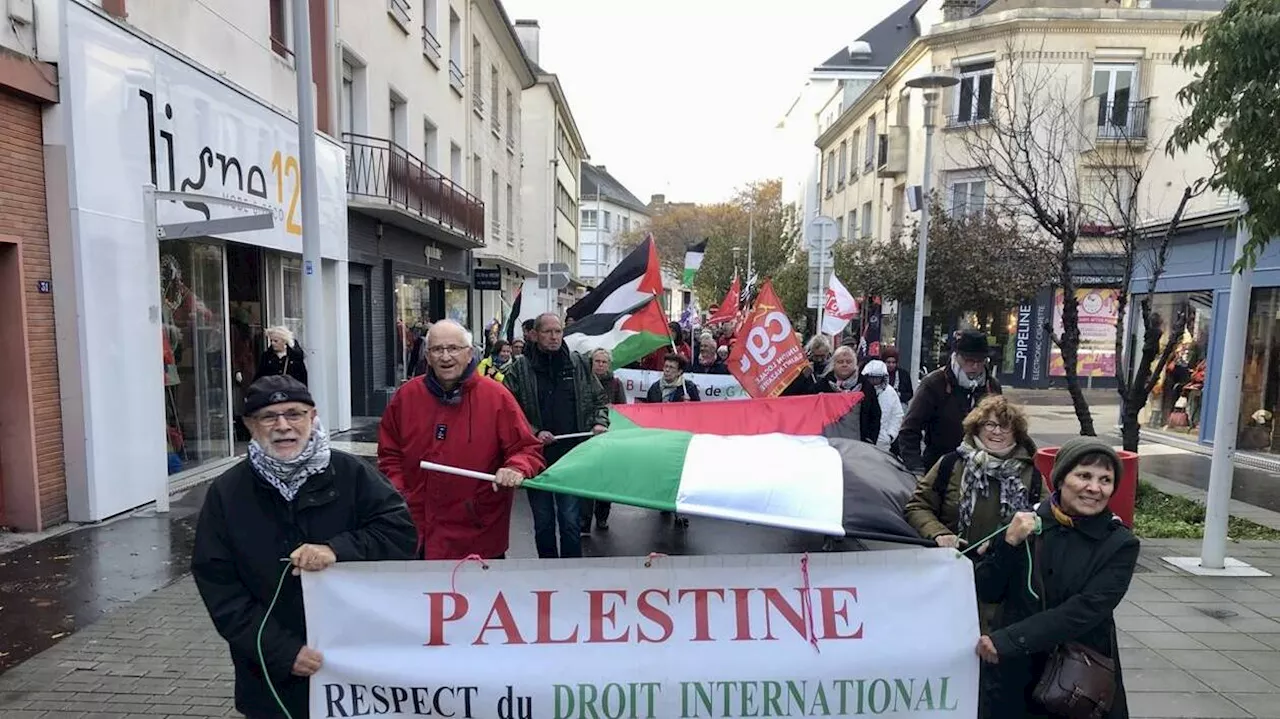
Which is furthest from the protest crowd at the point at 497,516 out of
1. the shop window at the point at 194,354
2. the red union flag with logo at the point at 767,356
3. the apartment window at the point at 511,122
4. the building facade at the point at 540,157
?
the building facade at the point at 540,157

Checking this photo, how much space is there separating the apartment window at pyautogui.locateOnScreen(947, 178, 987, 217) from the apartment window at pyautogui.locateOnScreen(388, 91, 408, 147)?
15637 millimetres

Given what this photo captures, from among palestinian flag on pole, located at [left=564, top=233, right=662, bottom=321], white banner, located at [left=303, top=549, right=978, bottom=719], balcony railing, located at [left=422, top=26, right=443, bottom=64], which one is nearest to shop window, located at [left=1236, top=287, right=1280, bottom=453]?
palestinian flag on pole, located at [left=564, top=233, right=662, bottom=321]

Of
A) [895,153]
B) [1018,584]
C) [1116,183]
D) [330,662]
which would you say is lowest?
[330,662]

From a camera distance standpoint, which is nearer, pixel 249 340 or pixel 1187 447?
pixel 249 340

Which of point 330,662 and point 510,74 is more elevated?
point 510,74

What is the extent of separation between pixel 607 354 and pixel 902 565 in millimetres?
5116

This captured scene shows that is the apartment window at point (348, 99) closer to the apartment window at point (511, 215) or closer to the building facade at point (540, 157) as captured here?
the apartment window at point (511, 215)

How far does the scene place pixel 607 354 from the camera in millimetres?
7824

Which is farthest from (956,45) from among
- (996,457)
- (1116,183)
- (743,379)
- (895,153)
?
(996,457)

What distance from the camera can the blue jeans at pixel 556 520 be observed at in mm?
5371

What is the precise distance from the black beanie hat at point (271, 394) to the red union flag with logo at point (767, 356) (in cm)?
621

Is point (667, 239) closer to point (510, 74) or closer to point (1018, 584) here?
point (510, 74)

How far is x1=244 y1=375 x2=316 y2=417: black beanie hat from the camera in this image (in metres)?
2.58

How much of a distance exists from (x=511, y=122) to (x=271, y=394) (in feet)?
95.7
